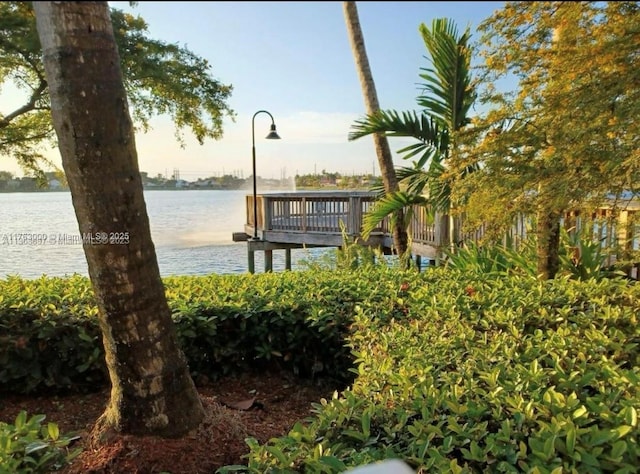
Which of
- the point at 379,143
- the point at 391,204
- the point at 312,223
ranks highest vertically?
the point at 379,143

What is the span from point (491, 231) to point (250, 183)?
8.89 meters

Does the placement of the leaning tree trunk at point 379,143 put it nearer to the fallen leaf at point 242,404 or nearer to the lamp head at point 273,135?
the fallen leaf at point 242,404

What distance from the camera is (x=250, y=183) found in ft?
38.5

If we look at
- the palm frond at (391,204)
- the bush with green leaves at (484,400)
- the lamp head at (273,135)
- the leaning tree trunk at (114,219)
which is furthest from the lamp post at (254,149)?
the leaning tree trunk at (114,219)

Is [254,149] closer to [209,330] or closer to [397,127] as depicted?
[397,127]

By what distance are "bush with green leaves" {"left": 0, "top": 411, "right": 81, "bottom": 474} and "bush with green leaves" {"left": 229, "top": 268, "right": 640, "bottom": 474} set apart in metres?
0.56

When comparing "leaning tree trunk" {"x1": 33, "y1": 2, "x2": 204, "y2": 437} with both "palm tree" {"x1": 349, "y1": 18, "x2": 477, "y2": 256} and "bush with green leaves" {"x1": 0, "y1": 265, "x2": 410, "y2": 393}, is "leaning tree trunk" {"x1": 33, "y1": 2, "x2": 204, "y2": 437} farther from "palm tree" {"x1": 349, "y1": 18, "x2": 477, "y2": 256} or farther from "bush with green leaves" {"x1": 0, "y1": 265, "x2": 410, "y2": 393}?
"palm tree" {"x1": 349, "y1": 18, "x2": 477, "y2": 256}

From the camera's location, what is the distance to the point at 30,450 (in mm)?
1430

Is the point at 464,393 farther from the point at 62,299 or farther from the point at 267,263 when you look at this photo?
the point at 267,263

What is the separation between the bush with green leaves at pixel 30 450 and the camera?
137 cm

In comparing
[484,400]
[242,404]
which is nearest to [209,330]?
[242,404]

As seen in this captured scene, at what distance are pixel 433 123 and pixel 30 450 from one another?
4.77m

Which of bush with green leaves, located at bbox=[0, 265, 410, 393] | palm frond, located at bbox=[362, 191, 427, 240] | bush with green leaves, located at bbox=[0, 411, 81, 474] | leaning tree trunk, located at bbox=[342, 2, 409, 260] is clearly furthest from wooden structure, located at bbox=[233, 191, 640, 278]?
bush with green leaves, located at bbox=[0, 411, 81, 474]

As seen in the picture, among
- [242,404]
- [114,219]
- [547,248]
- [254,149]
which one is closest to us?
[114,219]
